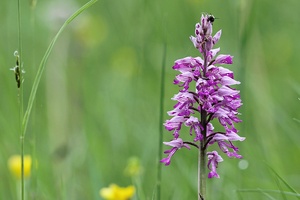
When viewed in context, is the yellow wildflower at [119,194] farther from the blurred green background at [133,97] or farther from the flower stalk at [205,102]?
the flower stalk at [205,102]

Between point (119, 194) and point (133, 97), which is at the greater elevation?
point (133, 97)

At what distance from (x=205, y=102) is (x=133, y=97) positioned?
3.76 meters

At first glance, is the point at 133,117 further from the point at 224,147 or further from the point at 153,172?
the point at 224,147

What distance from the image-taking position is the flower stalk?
2.24 metres

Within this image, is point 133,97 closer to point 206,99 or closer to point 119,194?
point 119,194

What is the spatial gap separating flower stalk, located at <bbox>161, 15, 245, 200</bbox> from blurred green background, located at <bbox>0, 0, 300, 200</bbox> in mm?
560

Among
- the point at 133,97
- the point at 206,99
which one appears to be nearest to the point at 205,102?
the point at 206,99

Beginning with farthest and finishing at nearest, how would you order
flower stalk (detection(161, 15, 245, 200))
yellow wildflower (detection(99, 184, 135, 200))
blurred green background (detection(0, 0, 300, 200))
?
blurred green background (detection(0, 0, 300, 200)) < yellow wildflower (detection(99, 184, 135, 200)) < flower stalk (detection(161, 15, 245, 200))

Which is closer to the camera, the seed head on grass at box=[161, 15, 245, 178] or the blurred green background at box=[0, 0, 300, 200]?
the seed head on grass at box=[161, 15, 245, 178]

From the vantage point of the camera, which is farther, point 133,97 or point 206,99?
point 133,97

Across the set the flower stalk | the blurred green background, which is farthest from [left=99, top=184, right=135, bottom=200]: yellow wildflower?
the flower stalk

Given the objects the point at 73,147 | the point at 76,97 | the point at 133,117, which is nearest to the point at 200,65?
the point at 73,147

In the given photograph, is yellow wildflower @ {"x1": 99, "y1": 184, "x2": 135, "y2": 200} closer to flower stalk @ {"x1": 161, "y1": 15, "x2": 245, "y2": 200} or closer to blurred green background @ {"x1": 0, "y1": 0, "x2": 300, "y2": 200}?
blurred green background @ {"x1": 0, "y1": 0, "x2": 300, "y2": 200}

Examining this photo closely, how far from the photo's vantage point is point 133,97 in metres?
5.98
